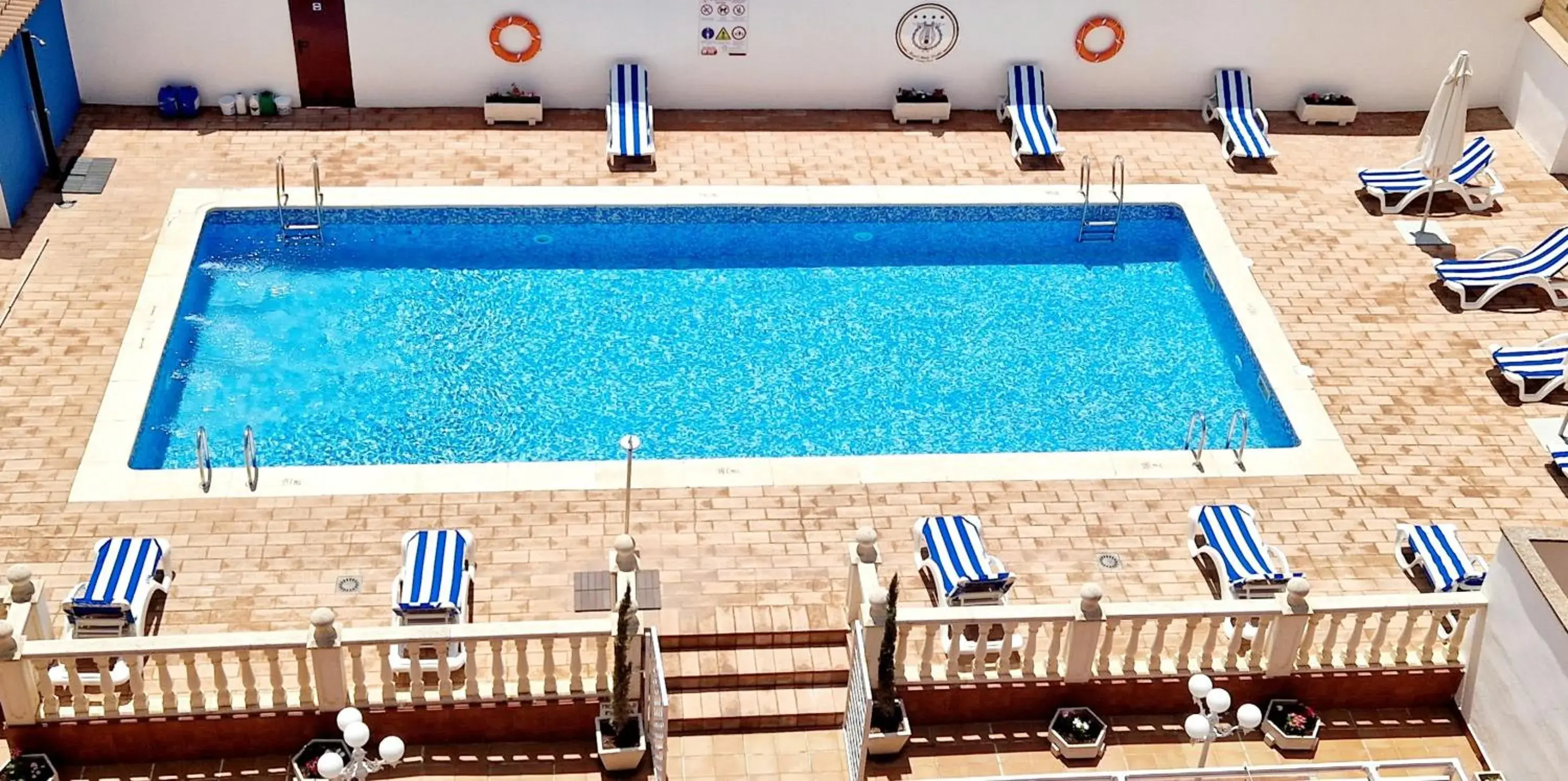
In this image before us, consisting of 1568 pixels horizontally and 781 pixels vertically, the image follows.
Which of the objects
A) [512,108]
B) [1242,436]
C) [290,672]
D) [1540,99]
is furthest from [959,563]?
[1540,99]

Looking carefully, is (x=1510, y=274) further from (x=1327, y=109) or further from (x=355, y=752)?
(x=355, y=752)

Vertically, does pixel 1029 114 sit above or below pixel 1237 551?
above

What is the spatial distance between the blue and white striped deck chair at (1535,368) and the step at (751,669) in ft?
31.6

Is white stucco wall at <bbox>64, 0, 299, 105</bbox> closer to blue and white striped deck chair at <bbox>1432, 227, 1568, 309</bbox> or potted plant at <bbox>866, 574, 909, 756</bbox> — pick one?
potted plant at <bbox>866, 574, 909, 756</bbox>

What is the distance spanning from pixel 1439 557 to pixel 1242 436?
2901mm

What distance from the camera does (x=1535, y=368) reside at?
65.9ft

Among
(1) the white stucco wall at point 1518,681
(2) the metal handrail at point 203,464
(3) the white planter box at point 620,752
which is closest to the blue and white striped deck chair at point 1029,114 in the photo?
(1) the white stucco wall at point 1518,681

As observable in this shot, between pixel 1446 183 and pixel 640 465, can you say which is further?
pixel 1446 183

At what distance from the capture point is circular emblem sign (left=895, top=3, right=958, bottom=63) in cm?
2514

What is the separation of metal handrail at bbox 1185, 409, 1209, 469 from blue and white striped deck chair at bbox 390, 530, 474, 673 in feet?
26.8

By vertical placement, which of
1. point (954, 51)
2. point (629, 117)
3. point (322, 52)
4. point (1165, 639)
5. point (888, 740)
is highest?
point (954, 51)

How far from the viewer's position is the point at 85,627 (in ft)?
50.6

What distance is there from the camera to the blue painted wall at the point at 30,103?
21.8 metres

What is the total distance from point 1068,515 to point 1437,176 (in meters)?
8.72
